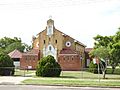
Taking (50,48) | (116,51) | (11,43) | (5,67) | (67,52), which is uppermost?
(11,43)

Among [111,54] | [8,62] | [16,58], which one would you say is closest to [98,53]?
[111,54]

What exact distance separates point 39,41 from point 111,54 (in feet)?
108

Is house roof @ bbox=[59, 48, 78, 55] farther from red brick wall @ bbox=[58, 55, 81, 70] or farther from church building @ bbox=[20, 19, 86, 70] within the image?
red brick wall @ bbox=[58, 55, 81, 70]

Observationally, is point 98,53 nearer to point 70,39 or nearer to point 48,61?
point 48,61

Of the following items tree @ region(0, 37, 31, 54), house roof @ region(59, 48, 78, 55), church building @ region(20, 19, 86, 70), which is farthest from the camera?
tree @ region(0, 37, 31, 54)

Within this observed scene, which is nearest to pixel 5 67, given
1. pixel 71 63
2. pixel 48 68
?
pixel 48 68

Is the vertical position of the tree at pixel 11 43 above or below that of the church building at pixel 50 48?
above

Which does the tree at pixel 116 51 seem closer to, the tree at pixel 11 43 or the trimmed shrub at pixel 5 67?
the trimmed shrub at pixel 5 67

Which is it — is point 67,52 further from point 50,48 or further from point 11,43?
point 11,43

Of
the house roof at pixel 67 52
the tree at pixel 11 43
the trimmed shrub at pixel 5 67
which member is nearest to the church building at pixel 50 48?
the house roof at pixel 67 52

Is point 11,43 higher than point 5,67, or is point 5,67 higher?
point 11,43

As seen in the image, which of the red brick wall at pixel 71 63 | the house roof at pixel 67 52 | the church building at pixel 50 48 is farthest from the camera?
the church building at pixel 50 48

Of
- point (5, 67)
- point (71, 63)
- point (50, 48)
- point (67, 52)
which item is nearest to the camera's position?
point (5, 67)

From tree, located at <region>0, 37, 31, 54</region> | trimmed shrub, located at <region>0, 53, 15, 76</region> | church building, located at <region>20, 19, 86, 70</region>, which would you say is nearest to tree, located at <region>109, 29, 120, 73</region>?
trimmed shrub, located at <region>0, 53, 15, 76</region>
